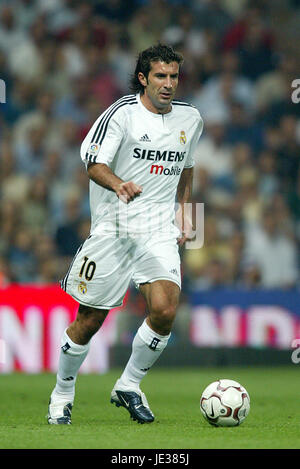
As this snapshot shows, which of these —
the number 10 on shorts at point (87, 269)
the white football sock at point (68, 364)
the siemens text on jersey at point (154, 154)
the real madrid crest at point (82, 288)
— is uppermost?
the siemens text on jersey at point (154, 154)

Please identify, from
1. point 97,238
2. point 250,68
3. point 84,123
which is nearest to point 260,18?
point 250,68

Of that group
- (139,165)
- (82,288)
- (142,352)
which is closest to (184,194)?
(139,165)

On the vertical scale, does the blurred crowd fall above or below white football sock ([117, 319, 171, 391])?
above

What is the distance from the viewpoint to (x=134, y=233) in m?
6.50

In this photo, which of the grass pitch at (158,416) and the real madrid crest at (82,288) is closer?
the grass pitch at (158,416)

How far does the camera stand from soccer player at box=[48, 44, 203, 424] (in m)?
6.40

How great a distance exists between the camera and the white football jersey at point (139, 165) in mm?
6464

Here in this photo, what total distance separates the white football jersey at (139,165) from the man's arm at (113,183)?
0.57 feet

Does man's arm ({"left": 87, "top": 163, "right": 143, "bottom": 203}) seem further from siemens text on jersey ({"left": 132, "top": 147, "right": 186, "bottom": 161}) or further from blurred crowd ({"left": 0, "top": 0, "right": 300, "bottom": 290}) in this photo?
blurred crowd ({"left": 0, "top": 0, "right": 300, "bottom": 290})

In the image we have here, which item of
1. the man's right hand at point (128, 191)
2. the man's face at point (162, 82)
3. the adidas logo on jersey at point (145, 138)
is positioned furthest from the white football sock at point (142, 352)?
the man's face at point (162, 82)

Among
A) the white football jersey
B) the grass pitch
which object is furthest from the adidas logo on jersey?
the grass pitch

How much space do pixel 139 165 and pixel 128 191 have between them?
62cm

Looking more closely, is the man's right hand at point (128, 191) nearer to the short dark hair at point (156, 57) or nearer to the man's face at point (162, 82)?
the man's face at point (162, 82)

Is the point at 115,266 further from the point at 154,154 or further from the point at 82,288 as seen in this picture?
the point at 154,154
